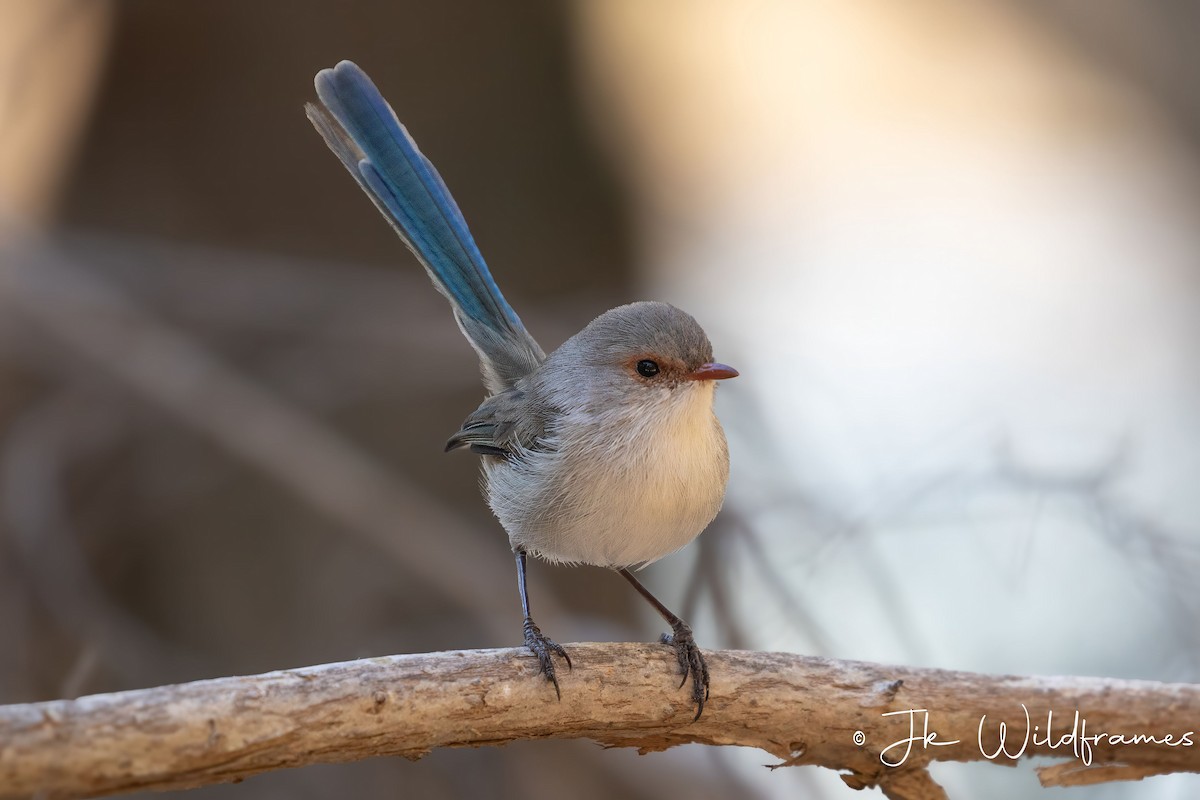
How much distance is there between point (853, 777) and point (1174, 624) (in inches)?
69.3

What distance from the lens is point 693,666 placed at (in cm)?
286

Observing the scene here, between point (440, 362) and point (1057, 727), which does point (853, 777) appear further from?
point (440, 362)

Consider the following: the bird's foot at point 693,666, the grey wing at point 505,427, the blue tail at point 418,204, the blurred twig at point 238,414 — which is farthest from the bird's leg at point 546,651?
the blurred twig at point 238,414

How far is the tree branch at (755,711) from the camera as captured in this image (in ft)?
7.82

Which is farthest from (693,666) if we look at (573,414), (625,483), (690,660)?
(573,414)

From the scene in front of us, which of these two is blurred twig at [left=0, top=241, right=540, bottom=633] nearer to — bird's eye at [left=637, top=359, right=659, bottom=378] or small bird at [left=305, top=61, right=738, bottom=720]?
small bird at [left=305, top=61, right=738, bottom=720]

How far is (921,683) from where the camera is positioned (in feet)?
9.19

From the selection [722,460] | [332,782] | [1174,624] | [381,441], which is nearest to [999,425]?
[1174,624]

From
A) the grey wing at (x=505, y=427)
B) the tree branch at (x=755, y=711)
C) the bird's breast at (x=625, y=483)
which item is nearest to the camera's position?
the tree branch at (x=755, y=711)

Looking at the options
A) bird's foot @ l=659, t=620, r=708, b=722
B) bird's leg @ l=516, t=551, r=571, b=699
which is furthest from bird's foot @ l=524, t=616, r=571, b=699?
bird's foot @ l=659, t=620, r=708, b=722

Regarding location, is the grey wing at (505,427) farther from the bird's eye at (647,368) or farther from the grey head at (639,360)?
the bird's eye at (647,368)

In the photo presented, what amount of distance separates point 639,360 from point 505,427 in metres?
0.57

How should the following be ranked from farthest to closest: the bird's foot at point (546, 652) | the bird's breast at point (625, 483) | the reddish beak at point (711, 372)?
1. the reddish beak at point (711, 372)
2. the bird's breast at point (625, 483)
3. the bird's foot at point (546, 652)

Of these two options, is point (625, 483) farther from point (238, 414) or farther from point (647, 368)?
point (238, 414)
